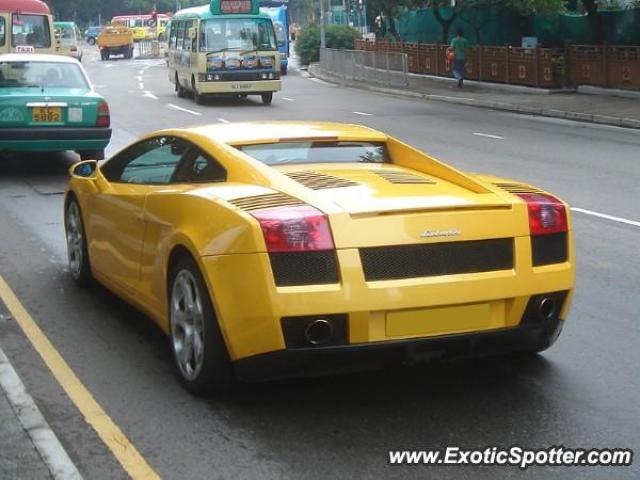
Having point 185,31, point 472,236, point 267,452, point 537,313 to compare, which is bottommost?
point 267,452

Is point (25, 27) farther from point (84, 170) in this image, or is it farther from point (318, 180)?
point (318, 180)

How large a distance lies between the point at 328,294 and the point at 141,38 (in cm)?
9453

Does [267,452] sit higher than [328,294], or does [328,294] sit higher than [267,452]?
[328,294]

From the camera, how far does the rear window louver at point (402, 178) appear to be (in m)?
5.91

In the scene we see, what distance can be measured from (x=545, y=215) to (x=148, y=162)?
8.49 ft

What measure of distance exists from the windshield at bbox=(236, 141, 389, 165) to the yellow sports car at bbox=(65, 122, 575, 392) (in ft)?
0.55

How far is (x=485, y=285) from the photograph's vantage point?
5125 millimetres

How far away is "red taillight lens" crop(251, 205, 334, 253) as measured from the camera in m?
4.94

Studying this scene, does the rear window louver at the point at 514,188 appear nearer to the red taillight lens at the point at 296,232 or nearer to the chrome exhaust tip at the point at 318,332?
the red taillight lens at the point at 296,232

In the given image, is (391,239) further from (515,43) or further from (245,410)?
(515,43)

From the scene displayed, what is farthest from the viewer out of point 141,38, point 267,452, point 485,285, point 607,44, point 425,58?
point 141,38

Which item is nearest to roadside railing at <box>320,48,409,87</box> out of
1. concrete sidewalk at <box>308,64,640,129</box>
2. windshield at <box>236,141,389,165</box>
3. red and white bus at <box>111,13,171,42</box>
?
concrete sidewalk at <box>308,64,640,129</box>

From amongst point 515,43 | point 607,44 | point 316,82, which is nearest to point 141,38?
point 316,82

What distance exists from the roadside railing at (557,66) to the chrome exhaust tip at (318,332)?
24.4 metres
